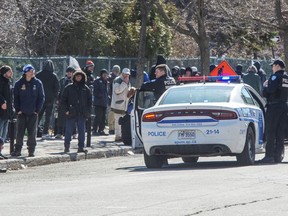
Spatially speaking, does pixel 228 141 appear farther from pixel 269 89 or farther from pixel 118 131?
pixel 118 131

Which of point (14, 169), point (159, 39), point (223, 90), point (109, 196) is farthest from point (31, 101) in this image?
point (159, 39)

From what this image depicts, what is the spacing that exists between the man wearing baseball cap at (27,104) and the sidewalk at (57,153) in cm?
35

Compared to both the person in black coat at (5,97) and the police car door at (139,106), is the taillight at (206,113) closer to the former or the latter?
the police car door at (139,106)

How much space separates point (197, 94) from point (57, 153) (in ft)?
15.8

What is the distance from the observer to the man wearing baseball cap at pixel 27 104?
67.2 ft

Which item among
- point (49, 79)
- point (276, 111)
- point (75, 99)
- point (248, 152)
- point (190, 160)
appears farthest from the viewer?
point (49, 79)

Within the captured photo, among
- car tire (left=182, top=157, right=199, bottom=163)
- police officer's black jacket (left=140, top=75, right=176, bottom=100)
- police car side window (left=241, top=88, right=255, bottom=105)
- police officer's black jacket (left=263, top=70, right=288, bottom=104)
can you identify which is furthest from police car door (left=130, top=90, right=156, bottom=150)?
police officer's black jacket (left=263, top=70, right=288, bottom=104)

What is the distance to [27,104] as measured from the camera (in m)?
20.5

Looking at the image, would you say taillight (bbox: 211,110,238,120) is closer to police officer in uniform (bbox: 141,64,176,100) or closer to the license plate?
the license plate

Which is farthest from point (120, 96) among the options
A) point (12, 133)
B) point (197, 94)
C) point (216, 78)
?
point (197, 94)

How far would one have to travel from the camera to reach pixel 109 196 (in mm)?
12945

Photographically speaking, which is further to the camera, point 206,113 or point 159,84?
point 159,84

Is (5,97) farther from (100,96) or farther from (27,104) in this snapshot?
(100,96)

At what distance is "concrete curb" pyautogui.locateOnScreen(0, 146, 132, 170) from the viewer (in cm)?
1967
